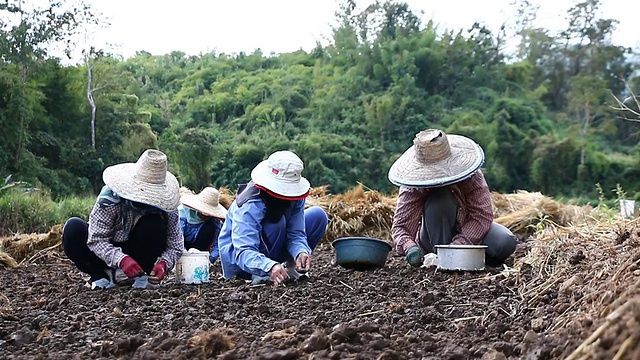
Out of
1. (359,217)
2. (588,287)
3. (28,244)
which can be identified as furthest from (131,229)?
(359,217)

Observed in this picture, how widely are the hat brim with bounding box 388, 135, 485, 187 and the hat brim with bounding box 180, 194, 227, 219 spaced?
133 centimetres

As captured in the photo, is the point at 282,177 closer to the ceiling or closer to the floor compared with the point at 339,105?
closer to the ceiling

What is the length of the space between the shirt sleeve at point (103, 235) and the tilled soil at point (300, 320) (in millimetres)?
175

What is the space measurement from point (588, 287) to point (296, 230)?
168cm

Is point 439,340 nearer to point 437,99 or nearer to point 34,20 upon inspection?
point 34,20

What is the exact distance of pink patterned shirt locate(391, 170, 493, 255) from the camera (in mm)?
4016

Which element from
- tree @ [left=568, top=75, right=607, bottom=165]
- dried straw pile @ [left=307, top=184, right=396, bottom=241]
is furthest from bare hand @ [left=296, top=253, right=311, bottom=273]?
tree @ [left=568, top=75, right=607, bottom=165]

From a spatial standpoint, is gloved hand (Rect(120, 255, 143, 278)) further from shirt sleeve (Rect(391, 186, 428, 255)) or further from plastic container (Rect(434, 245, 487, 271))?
plastic container (Rect(434, 245, 487, 271))

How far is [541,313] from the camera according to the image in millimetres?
2557

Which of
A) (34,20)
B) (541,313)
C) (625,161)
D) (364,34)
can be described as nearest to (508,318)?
(541,313)

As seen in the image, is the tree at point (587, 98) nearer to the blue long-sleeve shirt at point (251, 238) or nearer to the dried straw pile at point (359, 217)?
the dried straw pile at point (359, 217)

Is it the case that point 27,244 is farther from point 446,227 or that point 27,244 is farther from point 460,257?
point 460,257

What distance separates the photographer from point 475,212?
13.2 feet

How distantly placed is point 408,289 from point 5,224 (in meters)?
5.70
